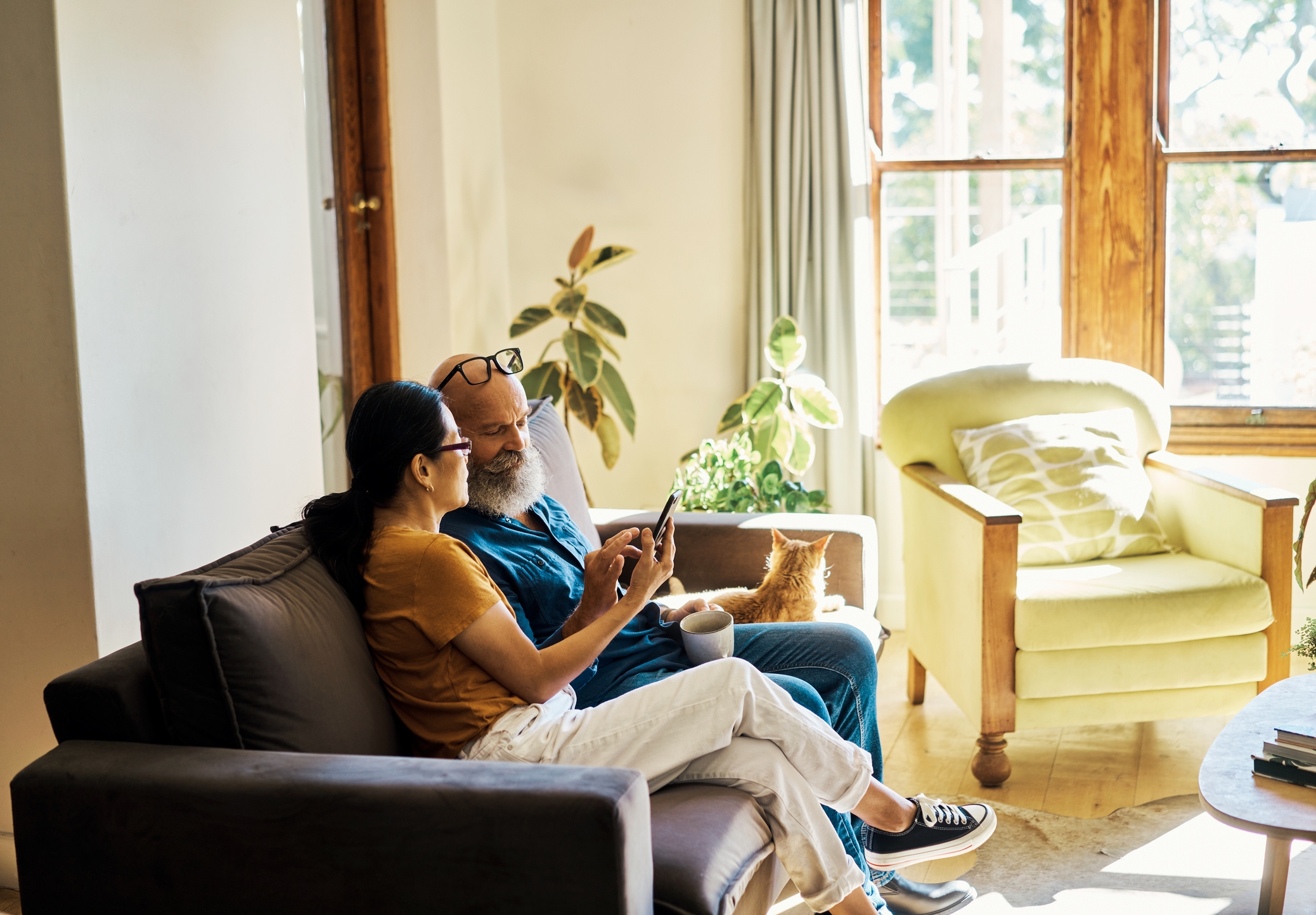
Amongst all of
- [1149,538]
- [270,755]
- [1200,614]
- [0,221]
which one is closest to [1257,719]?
[1200,614]

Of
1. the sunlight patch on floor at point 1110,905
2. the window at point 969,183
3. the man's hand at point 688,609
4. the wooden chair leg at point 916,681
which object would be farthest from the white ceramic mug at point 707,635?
the window at point 969,183

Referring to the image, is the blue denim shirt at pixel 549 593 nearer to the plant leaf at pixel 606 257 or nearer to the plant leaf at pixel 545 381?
the plant leaf at pixel 545 381

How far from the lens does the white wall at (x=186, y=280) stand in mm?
2133

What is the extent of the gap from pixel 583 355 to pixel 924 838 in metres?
2.08

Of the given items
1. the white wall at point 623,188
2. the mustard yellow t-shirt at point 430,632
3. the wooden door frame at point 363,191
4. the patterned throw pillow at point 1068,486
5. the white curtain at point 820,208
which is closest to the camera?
the mustard yellow t-shirt at point 430,632

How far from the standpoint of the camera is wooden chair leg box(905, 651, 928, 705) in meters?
3.31

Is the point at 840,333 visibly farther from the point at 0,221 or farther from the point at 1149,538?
the point at 0,221

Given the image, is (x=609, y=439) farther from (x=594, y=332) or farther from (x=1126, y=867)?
(x=1126, y=867)

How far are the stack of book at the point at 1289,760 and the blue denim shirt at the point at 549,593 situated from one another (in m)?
0.92

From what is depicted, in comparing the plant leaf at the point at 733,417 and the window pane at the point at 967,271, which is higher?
the window pane at the point at 967,271

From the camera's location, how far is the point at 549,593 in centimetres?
197

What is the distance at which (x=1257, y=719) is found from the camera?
77.9 inches

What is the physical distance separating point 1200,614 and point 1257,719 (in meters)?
0.71

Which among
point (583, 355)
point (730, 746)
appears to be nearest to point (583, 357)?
point (583, 355)
